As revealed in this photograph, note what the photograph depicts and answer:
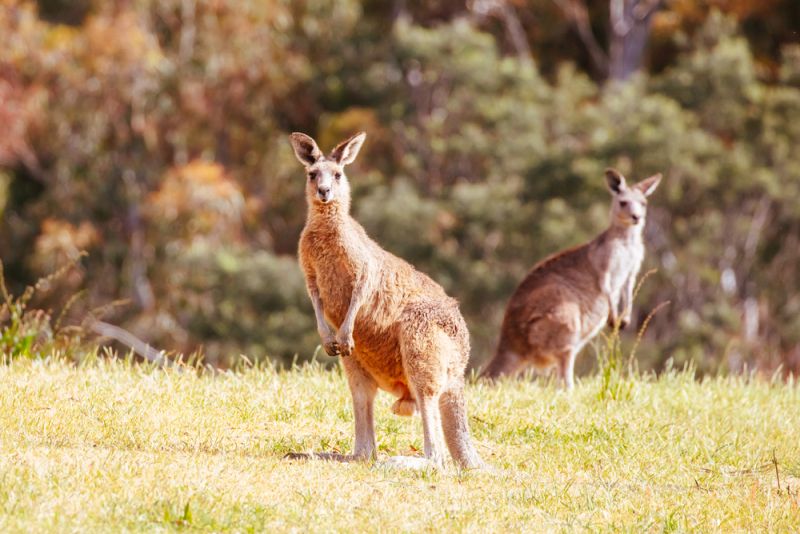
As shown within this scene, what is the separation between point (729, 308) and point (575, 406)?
15480 millimetres

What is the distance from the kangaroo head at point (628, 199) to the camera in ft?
34.4

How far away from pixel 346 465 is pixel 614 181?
18.5 feet

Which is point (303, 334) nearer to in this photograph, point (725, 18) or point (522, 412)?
point (725, 18)

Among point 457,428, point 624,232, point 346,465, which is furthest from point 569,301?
point 346,465

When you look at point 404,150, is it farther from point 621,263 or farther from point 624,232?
point 621,263

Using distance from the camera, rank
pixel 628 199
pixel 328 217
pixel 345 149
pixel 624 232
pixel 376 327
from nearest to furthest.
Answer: pixel 376 327 → pixel 328 217 → pixel 345 149 → pixel 624 232 → pixel 628 199

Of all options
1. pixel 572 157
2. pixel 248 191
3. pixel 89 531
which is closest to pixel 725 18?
pixel 572 157

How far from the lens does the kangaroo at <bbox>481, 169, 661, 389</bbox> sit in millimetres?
9484

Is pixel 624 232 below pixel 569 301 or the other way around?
the other way around

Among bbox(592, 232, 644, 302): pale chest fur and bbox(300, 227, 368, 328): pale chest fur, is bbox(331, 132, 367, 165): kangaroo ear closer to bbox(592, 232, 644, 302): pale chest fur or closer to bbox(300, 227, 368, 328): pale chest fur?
bbox(300, 227, 368, 328): pale chest fur

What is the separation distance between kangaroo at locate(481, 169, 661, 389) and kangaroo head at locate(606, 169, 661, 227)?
0.4 inches

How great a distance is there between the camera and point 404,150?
84.5 feet

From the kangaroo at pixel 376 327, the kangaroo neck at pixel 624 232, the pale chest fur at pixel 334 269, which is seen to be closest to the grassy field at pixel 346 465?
the kangaroo at pixel 376 327

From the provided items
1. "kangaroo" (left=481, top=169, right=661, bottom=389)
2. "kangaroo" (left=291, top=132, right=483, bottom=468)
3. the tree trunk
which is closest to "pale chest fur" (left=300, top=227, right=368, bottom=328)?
"kangaroo" (left=291, top=132, right=483, bottom=468)
